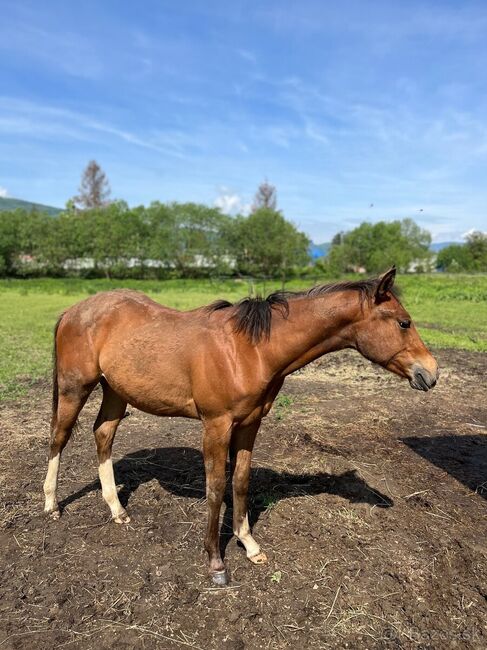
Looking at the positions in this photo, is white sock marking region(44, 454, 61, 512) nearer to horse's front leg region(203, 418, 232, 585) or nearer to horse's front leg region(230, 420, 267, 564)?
horse's front leg region(203, 418, 232, 585)

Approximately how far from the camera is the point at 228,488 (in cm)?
462

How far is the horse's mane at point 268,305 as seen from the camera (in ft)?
10.5

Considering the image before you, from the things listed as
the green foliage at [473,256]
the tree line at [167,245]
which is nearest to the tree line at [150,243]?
the tree line at [167,245]

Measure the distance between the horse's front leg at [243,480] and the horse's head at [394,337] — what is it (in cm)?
104

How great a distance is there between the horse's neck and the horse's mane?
0.19 feet

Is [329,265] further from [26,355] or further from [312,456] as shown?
[312,456]

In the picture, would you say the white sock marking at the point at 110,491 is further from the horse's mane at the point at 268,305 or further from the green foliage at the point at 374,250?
the green foliage at the point at 374,250

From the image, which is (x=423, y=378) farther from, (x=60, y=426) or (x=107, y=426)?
(x=60, y=426)

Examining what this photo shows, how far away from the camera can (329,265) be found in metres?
60.4

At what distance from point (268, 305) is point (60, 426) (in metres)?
2.15

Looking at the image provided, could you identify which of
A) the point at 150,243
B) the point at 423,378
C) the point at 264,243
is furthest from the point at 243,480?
the point at 264,243

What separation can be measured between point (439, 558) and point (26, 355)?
9761 mm

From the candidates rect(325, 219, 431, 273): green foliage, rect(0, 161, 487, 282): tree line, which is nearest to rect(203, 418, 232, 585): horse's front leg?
rect(0, 161, 487, 282): tree line

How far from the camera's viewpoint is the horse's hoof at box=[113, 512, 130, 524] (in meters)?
3.93
